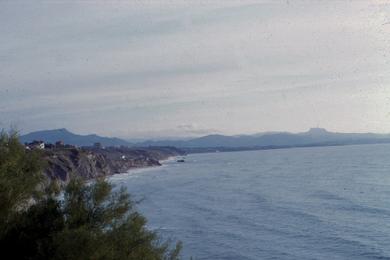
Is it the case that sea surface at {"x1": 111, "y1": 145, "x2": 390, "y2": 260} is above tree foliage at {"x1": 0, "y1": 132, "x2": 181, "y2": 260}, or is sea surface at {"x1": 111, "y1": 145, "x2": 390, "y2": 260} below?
below

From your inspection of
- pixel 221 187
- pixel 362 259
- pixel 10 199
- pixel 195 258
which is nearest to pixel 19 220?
pixel 10 199

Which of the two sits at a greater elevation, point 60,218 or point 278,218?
point 60,218

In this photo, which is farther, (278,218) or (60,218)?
(278,218)

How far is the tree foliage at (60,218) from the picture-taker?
56.6 ft

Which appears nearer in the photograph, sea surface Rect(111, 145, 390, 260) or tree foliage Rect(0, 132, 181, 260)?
tree foliage Rect(0, 132, 181, 260)

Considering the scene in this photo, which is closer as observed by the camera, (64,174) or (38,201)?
(38,201)

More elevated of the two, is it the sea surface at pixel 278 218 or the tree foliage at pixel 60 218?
the tree foliage at pixel 60 218

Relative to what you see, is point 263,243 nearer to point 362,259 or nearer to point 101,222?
point 362,259

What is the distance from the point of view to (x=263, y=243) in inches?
1868

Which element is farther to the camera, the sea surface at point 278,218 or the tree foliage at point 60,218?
the sea surface at point 278,218

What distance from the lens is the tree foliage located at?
17250 millimetres

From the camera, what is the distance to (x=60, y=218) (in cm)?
1944

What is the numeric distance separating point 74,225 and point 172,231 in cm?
3572

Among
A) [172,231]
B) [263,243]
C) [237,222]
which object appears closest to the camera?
[263,243]
